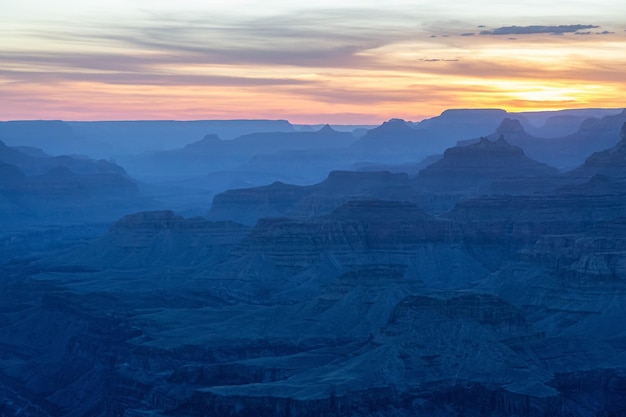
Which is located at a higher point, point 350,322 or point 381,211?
point 381,211

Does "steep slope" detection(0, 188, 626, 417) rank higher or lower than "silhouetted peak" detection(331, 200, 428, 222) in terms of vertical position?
lower

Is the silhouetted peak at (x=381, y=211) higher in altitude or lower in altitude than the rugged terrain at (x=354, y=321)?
higher

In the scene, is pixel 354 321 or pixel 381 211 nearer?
pixel 354 321

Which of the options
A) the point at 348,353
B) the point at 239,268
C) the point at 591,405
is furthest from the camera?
the point at 239,268

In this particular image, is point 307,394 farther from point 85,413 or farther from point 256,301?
point 256,301

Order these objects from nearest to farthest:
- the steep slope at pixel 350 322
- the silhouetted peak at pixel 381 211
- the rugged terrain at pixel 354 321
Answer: the steep slope at pixel 350 322
the rugged terrain at pixel 354 321
the silhouetted peak at pixel 381 211

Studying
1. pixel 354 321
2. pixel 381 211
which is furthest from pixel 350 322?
pixel 381 211

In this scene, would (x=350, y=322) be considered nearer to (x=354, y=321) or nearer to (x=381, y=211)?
(x=354, y=321)

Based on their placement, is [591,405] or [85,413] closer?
Result: [591,405]

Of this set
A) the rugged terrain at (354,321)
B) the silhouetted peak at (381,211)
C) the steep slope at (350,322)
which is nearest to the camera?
the steep slope at (350,322)

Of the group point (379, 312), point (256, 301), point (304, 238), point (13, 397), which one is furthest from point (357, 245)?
point (13, 397)

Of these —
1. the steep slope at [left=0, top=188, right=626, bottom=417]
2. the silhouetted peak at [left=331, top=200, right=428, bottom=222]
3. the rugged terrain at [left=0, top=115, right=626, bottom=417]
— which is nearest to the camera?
the steep slope at [left=0, top=188, right=626, bottom=417]
